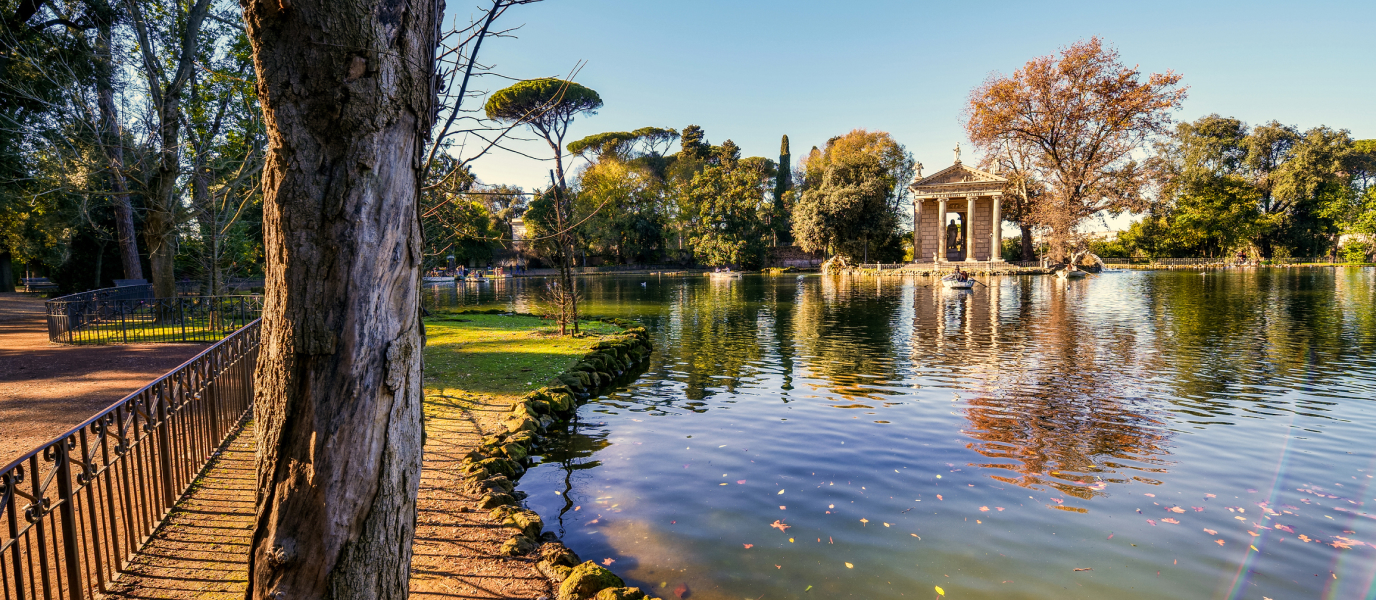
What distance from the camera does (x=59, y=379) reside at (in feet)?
29.8

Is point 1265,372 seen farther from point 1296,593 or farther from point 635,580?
point 635,580

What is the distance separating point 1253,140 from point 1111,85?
91.0ft

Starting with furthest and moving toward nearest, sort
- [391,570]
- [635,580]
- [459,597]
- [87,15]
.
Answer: [87,15], [635,580], [459,597], [391,570]

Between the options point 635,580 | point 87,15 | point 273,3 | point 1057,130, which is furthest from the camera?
point 1057,130

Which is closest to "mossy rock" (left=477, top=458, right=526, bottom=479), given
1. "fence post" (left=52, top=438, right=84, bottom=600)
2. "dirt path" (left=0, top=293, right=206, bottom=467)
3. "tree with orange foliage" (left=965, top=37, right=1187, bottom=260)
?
"fence post" (left=52, top=438, right=84, bottom=600)

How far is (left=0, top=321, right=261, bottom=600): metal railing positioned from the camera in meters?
2.95

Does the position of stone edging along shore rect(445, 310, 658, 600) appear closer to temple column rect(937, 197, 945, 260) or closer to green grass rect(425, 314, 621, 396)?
green grass rect(425, 314, 621, 396)

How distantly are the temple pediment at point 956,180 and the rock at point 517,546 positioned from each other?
5120 cm

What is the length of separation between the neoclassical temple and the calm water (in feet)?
123

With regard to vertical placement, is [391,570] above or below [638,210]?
below

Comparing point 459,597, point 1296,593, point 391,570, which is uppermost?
point 391,570

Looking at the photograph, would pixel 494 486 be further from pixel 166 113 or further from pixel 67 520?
pixel 166 113

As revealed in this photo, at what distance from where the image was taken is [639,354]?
45.2 feet

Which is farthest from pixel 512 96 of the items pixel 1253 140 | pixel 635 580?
pixel 1253 140
